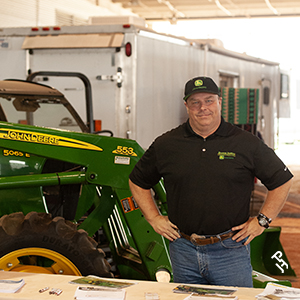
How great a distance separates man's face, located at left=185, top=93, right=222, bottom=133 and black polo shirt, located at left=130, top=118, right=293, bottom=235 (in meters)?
0.06

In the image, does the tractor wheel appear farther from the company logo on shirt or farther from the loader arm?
the company logo on shirt

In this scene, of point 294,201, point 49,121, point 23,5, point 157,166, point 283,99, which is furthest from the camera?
point 23,5

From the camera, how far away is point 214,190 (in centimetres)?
260

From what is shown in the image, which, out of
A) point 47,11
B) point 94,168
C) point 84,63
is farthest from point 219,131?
point 47,11

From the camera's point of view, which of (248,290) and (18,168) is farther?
(18,168)

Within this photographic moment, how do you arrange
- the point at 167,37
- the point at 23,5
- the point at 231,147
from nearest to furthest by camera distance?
the point at 231,147
the point at 167,37
the point at 23,5

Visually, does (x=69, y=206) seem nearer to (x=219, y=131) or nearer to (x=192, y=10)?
(x=219, y=131)

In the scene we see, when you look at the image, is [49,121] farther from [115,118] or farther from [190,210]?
[190,210]

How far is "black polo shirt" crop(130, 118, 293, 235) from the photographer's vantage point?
8.53 ft

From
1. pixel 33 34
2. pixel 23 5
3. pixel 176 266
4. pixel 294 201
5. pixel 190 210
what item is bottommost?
pixel 294 201

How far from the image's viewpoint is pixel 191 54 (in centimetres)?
800

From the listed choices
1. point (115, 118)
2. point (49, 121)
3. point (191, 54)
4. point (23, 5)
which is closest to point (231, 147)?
point (49, 121)

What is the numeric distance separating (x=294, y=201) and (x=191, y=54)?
143 inches

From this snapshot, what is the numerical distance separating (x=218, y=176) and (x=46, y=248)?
1.40 meters
